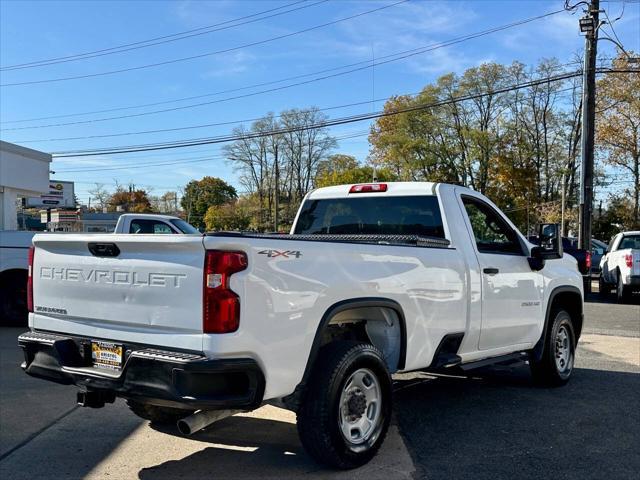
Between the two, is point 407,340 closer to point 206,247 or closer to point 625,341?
point 206,247

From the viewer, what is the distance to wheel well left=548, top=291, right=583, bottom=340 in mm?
6735

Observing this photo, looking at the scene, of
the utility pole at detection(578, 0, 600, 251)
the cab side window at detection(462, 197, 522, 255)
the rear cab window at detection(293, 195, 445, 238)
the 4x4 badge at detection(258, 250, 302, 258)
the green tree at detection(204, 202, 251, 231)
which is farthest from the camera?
the green tree at detection(204, 202, 251, 231)

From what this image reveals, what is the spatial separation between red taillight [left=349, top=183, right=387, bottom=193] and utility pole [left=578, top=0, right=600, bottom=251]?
14.3 meters

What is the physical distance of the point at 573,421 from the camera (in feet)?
17.5

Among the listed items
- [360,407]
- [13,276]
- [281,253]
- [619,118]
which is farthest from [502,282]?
[619,118]

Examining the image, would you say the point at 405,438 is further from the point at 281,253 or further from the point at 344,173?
the point at 344,173

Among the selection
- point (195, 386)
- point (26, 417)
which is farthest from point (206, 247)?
point (26, 417)

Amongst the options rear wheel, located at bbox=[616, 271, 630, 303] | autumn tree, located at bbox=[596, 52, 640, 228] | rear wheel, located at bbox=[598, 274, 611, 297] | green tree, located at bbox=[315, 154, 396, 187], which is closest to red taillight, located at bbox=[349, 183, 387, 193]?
rear wheel, located at bbox=[616, 271, 630, 303]

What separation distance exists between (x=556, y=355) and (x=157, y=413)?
13.7 feet

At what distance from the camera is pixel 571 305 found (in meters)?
7.06

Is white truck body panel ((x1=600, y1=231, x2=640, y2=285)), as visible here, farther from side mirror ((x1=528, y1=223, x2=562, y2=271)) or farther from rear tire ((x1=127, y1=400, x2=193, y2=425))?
rear tire ((x1=127, y1=400, x2=193, y2=425))

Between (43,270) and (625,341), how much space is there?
28.5 feet

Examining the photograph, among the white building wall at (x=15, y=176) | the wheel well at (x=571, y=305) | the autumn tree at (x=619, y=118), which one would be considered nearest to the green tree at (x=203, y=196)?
the autumn tree at (x=619, y=118)

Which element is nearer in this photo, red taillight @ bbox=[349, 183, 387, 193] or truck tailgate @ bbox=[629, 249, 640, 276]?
red taillight @ bbox=[349, 183, 387, 193]
